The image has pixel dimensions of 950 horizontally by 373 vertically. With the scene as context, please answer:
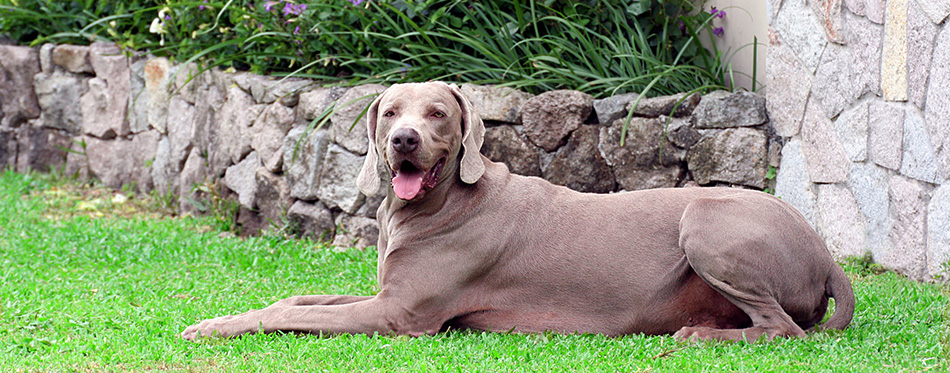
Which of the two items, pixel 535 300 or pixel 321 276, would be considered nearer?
pixel 535 300

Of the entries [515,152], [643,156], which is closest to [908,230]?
[643,156]

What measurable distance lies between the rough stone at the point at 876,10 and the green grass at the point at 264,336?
136cm

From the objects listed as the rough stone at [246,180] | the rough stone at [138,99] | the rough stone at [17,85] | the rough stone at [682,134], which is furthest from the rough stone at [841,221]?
the rough stone at [17,85]

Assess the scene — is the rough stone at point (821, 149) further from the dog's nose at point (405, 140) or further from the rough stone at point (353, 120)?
the dog's nose at point (405, 140)

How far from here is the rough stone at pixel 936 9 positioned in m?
4.36

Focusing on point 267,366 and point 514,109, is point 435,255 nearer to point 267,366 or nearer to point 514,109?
point 267,366

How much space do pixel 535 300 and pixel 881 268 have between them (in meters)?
2.26

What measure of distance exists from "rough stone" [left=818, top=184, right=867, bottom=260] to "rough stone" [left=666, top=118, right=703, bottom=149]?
0.82m

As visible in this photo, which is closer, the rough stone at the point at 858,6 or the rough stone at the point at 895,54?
the rough stone at the point at 895,54

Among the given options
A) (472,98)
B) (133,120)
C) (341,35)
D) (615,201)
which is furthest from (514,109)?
(133,120)

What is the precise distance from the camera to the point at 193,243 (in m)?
6.65

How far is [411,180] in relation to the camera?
151 inches

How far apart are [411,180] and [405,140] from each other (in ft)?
0.75

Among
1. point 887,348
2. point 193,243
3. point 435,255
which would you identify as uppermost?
point 435,255
